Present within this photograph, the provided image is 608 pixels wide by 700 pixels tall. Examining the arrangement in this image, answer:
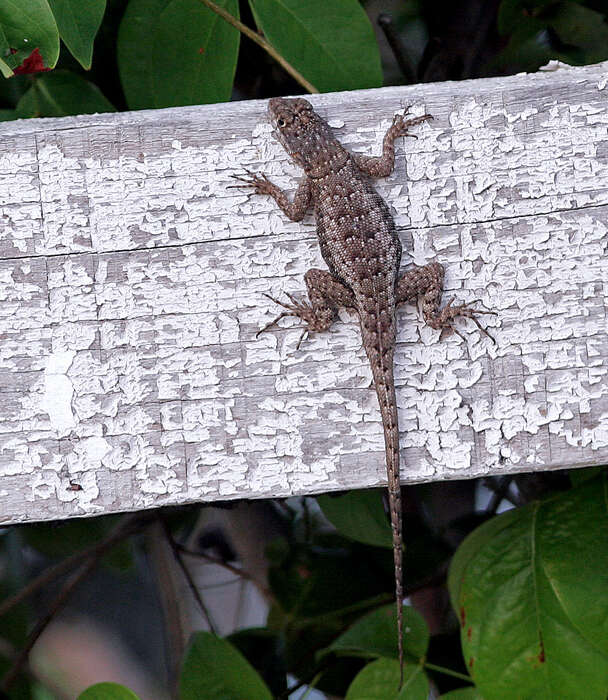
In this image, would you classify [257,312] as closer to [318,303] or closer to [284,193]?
[318,303]

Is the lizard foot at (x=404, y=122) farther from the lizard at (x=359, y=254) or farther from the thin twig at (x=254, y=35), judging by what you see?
the thin twig at (x=254, y=35)

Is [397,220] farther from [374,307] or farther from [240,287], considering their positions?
[240,287]

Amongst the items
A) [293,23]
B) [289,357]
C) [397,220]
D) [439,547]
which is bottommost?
[439,547]

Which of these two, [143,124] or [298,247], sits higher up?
[143,124]

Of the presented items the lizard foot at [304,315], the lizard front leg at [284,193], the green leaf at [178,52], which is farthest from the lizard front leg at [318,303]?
the green leaf at [178,52]

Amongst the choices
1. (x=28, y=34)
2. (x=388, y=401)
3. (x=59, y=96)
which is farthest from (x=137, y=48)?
(x=388, y=401)

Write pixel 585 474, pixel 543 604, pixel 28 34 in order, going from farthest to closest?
pixel 585 474 < pixel 543 604 < pixel 28 34

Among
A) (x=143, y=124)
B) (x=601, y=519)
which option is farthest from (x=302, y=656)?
(x=143, y=124)
